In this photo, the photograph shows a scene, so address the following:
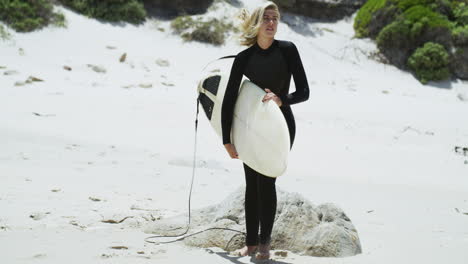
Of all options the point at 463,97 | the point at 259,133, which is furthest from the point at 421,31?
the point at 259,133

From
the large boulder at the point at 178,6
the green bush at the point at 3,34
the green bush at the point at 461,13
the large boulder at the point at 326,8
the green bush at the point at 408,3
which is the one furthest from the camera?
the large boulder at the point at 326,8

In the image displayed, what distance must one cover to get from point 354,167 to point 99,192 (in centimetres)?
351

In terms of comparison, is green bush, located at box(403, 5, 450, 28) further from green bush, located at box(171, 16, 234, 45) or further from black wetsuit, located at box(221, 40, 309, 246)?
black wetsuit, located at box(221, 40, 309, 246)

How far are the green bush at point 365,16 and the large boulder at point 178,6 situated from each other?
18.7 feet

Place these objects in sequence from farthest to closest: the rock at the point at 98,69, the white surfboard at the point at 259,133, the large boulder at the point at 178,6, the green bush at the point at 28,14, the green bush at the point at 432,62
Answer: the large boulder at the point at 178,6 < the green bush at the point at 432,62 < the green bush at the point at 28,14 < the rock at the point at 98,69 < the white surfboard at the point at 259,133

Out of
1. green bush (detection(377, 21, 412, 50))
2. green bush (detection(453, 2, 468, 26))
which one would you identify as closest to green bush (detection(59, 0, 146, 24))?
green bush (detection(377, 21, 412, 50))

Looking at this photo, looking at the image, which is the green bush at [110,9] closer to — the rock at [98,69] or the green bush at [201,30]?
the green bush at [201,30]

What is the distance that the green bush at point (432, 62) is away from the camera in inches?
551

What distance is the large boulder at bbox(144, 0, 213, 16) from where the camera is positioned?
50.6 ft

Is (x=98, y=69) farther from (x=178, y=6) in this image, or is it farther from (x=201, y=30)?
(x=178, y=6)

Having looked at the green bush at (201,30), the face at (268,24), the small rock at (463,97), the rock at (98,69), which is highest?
the green bush at (201,30)

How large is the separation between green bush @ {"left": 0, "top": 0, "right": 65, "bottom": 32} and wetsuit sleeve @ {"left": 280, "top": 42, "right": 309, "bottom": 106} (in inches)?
422

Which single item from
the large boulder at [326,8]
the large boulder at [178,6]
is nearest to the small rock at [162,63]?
the large boulder at [178,6]

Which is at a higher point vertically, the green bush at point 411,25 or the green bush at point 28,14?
the green bush at point 411,25
